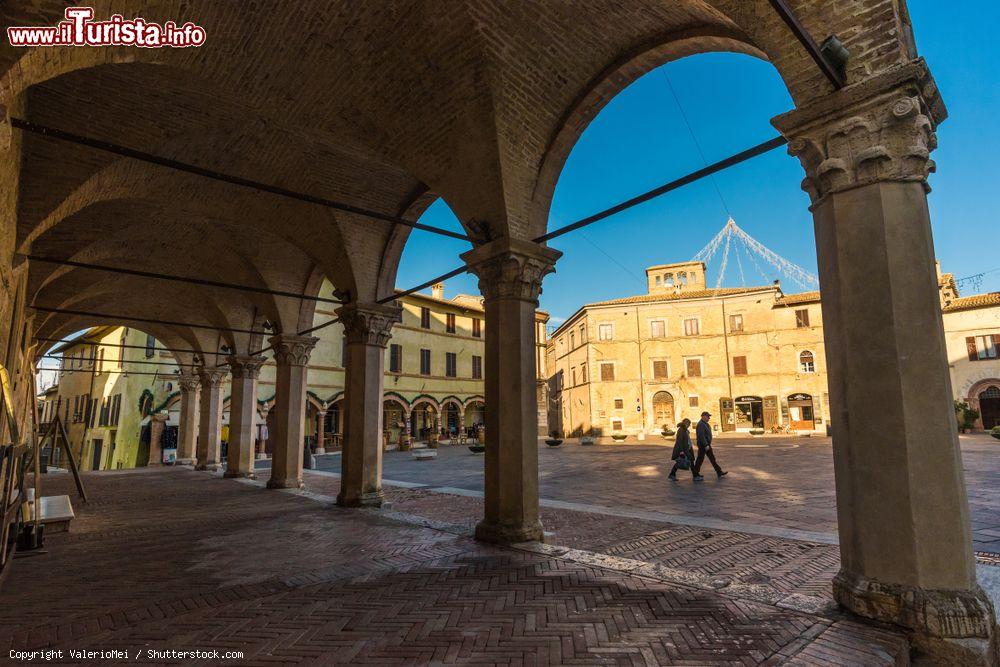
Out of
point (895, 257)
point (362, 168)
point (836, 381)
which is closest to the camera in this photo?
point (895, 257)

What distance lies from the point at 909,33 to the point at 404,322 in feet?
98.4

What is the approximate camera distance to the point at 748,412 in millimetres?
35594

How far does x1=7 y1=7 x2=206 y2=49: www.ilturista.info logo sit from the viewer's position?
11.7 ft

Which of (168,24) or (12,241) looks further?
(12,241)

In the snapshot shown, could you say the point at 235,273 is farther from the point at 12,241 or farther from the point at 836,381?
the point at 836,381

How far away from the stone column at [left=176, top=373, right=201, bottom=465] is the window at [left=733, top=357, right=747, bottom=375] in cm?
3284

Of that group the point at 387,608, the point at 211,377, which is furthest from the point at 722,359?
the point at 387,608

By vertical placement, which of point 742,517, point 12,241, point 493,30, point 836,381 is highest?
point 493,30

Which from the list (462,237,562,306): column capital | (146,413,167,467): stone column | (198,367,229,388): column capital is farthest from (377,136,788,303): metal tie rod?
(146,413,167,467): stone column

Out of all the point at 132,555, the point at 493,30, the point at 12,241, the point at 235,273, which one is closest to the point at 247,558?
the point at 132,555

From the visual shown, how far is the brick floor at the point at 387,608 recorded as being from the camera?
3.21 m

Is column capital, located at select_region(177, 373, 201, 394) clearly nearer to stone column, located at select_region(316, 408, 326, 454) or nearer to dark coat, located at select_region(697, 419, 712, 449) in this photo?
stone column, located at select_region(316, 408, 326, 454)

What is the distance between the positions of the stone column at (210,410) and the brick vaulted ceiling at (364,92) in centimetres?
1030

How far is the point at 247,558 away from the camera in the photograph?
5703 millimetres
